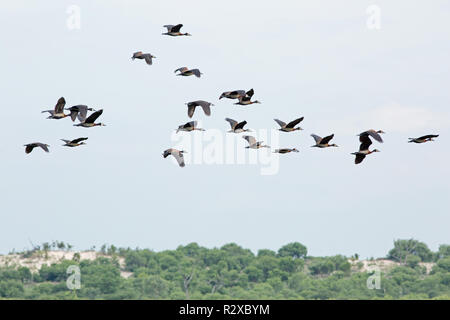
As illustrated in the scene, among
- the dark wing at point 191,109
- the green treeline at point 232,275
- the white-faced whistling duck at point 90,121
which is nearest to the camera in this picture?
the white-faced whistling duck at point 90,121

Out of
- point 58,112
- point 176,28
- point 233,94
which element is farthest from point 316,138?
point 58,112

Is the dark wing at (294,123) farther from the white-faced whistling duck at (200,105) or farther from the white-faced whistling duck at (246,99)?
the white-faced whistling duck at (200,105)

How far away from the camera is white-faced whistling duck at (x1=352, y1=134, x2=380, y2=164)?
36.7 meters

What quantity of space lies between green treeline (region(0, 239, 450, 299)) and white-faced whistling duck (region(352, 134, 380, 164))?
102 m

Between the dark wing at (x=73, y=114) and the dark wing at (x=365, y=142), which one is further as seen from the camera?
the dark wing at (x=365, y=142)

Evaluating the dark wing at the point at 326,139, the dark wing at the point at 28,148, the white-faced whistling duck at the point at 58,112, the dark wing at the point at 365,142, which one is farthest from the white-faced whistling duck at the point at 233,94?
the dark wing at the point at 28,148

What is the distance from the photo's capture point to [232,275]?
160 metres

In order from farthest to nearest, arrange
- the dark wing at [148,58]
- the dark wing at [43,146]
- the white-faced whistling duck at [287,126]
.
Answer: the dark wing at [148,58], the white-faced whistling duck at [287,126], the dark wing at [43,146]

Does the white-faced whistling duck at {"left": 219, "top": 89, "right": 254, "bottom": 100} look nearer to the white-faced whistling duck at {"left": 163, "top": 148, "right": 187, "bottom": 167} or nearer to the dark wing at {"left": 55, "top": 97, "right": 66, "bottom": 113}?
the white-faced whistling duck at {"left": 163, "top": 148, "right": 187, "bottom": 167}

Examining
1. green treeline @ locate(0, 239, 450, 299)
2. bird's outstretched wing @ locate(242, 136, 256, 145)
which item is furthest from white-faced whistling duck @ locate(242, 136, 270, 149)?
green treeline @ locate(0, 239, 450, 299)

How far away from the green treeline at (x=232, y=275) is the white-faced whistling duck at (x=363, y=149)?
334 feet

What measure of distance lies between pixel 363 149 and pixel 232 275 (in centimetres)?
12424

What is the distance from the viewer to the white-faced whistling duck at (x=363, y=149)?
3666cm

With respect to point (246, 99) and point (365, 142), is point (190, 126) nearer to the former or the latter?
point (246, 99)
